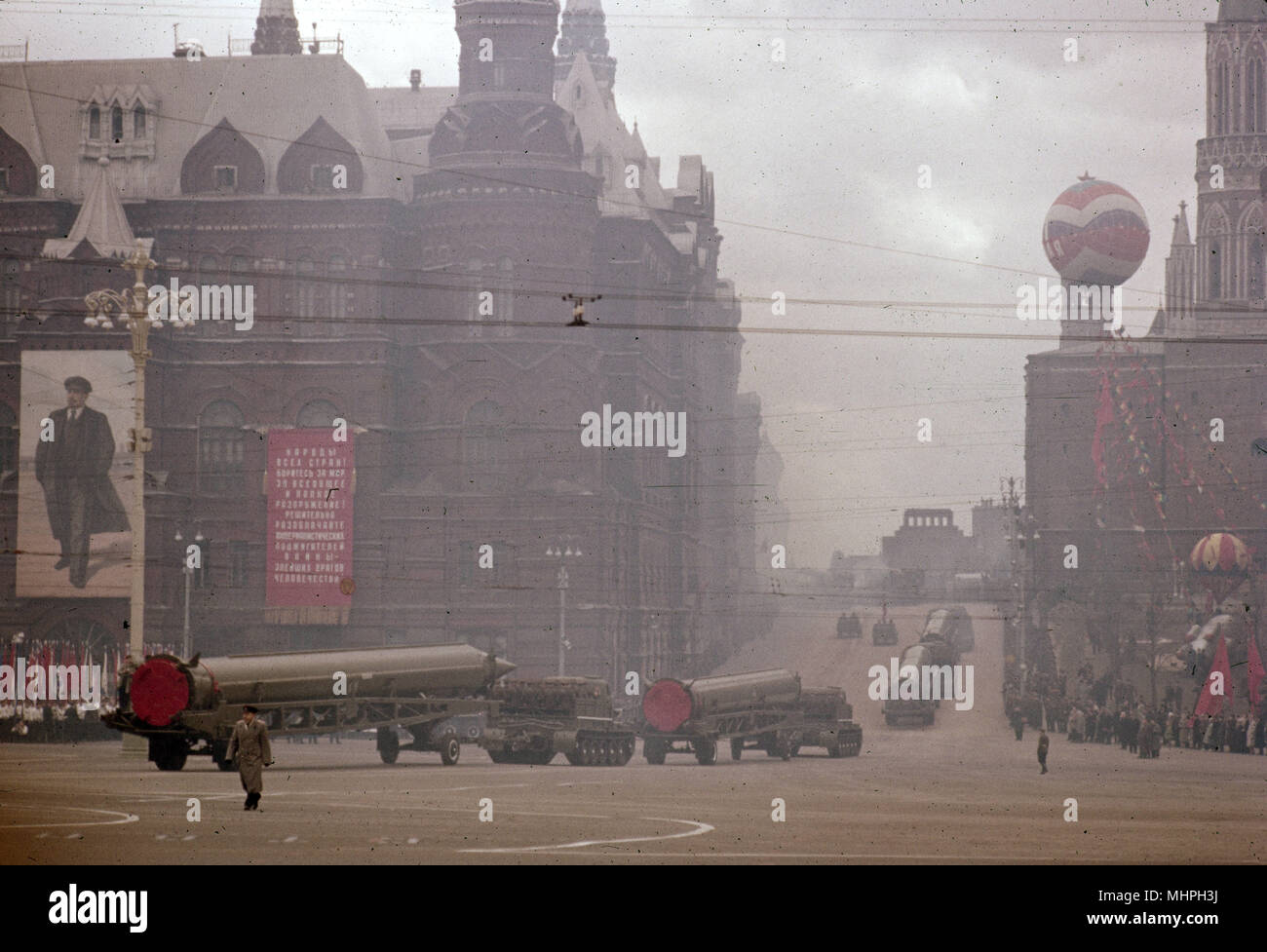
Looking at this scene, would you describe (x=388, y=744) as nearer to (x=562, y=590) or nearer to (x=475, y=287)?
(x=562, y=590)

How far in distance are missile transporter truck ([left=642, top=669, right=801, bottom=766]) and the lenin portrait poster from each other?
89.4 feet

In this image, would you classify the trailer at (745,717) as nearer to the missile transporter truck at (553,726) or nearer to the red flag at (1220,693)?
the missile transporter truck at (553,726)

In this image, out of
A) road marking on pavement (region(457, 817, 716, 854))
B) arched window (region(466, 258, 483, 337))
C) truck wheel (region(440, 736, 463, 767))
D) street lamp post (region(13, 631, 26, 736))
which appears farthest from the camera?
→ arched window (region(466, 258, 483, 337))

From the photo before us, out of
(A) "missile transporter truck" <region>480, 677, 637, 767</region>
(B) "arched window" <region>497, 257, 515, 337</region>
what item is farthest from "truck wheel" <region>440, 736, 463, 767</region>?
(B) "arched window" <region>497, 257, 515, 337</region>

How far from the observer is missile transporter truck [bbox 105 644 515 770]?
109 ft

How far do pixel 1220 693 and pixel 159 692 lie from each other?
37469mm

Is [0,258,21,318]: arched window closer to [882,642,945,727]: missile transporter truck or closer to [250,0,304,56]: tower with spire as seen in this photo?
[250,0,304,56]: tower with spire

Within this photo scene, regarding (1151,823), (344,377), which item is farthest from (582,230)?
(1151,823)

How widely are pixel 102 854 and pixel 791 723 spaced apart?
104 ft

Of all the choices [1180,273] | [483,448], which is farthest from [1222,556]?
[1180,273]

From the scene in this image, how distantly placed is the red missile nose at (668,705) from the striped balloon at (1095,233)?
2451 centimetres

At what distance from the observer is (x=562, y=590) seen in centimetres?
6731

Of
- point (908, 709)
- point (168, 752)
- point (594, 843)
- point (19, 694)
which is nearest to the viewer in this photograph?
point (594, 843)

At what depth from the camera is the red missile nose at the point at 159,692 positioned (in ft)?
108
